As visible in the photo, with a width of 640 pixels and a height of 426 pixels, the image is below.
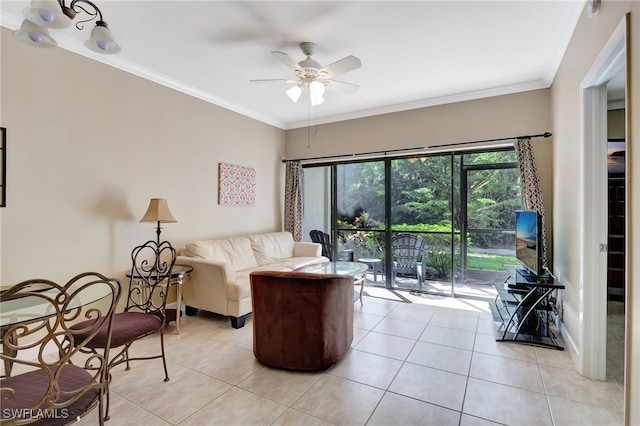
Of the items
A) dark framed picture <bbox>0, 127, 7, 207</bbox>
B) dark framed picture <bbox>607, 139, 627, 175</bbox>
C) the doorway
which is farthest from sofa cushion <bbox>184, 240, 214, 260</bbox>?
dark framed picture <bbox>607, 139, 627, 175</bbox>

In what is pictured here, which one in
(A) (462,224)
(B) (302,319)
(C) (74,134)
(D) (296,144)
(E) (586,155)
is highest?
(D) (296,144)

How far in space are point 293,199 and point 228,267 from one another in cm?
236

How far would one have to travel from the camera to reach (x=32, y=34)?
1.86 meters

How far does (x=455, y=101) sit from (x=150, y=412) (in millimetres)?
4743

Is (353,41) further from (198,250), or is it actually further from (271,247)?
(271,247)

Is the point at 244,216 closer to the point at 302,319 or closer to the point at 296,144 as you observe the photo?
the point at 296,144

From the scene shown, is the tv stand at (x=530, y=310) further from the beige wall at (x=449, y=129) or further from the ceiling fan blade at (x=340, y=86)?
the ceiling fan blade at (x=340, y=86)

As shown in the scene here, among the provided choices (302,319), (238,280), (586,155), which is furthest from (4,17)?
(586,155)

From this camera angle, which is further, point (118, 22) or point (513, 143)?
point (513, 143)

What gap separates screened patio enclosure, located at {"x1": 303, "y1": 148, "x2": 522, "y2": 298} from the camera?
163 inches

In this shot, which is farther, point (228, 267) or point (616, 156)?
point (616, 156)

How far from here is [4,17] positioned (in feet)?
8.03

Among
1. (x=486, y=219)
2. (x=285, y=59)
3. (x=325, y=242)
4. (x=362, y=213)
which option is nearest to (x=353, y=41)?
(x=285, y=59)

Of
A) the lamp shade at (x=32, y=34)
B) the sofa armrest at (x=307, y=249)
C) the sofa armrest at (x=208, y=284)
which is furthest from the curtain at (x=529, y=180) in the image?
the lamp shade at (x=32, y=34)
